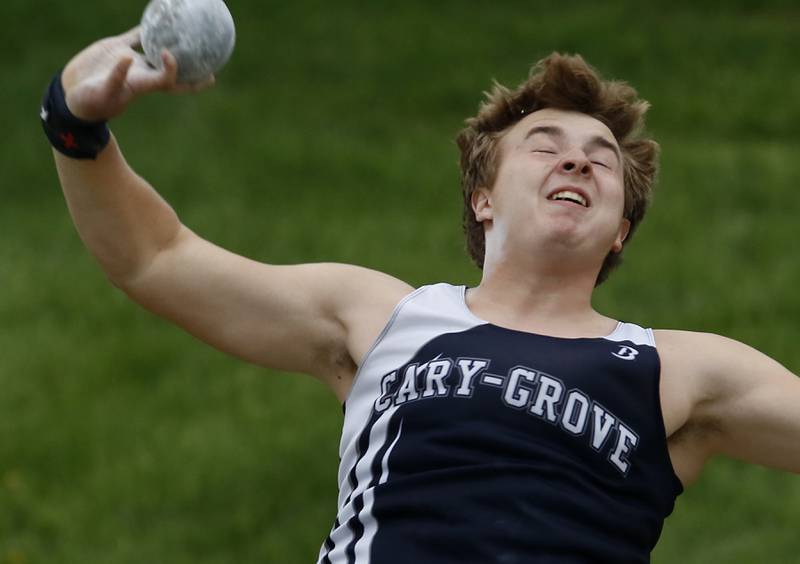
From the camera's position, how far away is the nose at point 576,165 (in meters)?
3.85

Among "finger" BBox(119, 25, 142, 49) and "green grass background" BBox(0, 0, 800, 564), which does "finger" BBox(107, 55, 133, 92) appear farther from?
"green grass background" BBox(0, 0, 800, 564)

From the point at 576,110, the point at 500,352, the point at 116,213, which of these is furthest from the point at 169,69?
the point at 576,110

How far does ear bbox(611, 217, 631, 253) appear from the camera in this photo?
4.07 m

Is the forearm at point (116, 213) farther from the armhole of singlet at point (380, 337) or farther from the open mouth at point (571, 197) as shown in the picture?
the open mouth at point (571, 197)

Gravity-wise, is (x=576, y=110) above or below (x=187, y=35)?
above

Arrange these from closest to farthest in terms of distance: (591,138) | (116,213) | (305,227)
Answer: (116,213), (591,138), (305,227)

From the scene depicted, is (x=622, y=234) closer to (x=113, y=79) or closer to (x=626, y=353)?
(x=626, y=353)

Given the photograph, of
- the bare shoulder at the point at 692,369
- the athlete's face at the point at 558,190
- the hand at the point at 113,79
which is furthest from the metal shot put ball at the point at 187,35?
the bare shoulder at the point at 692,369

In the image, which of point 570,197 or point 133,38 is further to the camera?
point 570,197

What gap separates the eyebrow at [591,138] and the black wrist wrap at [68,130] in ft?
3.65

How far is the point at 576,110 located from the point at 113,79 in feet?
4.25

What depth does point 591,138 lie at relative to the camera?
13.0 ft

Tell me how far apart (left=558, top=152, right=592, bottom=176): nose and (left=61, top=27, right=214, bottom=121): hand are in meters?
0.91

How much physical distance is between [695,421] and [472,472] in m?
0.60
